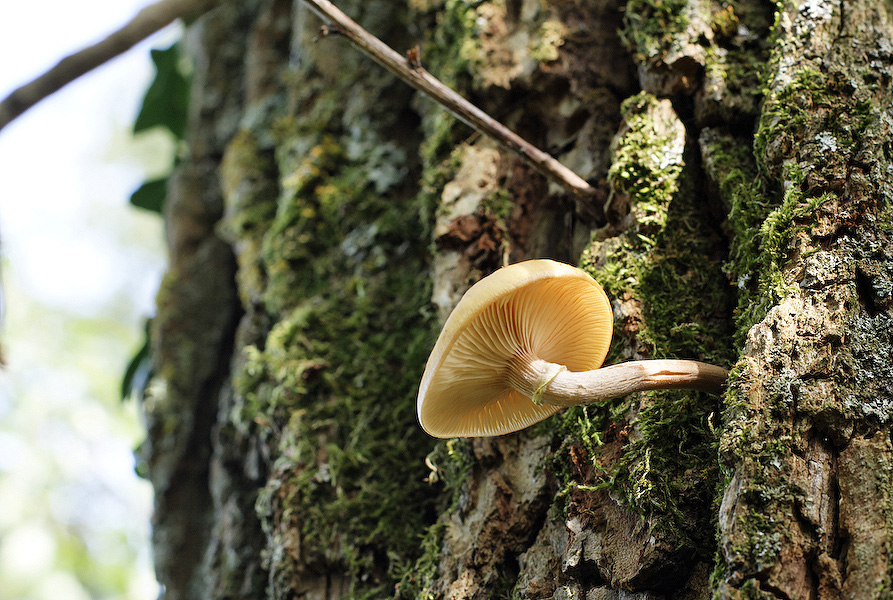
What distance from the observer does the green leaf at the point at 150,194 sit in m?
4.21

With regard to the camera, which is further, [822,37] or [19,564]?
[19,564]

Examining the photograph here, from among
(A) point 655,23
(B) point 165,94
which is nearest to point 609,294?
(A) point 655,23

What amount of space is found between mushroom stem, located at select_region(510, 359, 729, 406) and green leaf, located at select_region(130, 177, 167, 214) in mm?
3596

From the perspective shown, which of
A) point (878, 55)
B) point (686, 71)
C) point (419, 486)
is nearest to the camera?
point (878, 55)

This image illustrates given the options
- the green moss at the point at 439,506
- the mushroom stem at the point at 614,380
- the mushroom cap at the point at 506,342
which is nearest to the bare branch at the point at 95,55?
the mushroom cap at the point at 506,342

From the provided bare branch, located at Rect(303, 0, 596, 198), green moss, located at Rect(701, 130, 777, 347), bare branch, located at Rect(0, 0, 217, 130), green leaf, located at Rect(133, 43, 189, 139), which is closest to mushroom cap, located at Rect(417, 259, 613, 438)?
green moss, located at Rect(701, 130, 777, 347)

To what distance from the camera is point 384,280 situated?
2.25m

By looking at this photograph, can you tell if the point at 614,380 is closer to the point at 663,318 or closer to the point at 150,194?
the point at 663,318

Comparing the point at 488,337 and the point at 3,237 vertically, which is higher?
the point at 3,237

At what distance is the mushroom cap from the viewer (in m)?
1.33

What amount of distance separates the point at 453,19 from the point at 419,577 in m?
1.93

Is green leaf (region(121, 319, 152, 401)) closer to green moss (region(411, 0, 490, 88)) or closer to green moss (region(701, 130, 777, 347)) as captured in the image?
green moss (region(411, 0, 490, 88))

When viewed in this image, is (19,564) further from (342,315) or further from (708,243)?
(708,243)

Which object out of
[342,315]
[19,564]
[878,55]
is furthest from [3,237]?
[19,564]
